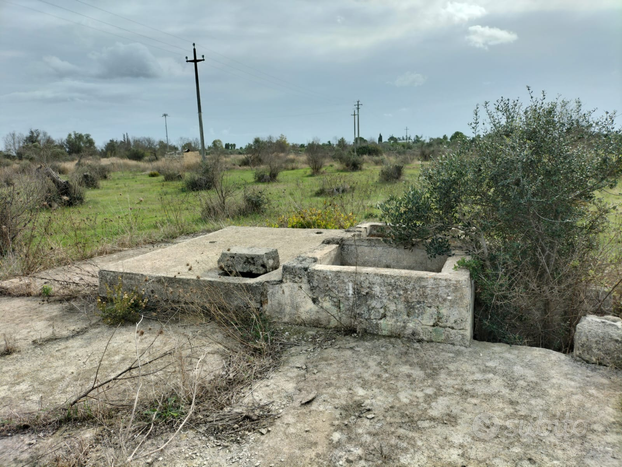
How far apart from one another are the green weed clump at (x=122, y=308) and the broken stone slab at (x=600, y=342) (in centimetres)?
379

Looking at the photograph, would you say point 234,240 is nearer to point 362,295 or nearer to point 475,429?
point 362,295

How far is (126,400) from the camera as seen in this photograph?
3.06 meters

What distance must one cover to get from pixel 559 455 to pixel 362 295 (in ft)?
6.19

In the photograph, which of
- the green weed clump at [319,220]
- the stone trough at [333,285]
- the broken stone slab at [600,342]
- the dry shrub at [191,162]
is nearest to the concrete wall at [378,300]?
the stone trough at [333,285]

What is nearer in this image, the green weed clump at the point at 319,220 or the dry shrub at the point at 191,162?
the green weed clump at the point at 319,220

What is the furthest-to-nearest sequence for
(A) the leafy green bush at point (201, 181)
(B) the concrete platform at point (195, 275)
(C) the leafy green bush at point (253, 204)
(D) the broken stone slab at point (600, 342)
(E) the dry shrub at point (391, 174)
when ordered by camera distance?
(E) the dry shrub at point (391, 174)
(A) the leafy green bush at point (201, 181)
(C) the leafy green bush at point (253, 204)
(B) the concrete platform at point (195, 275)
(D) the broken stone slab at point (600, 342)

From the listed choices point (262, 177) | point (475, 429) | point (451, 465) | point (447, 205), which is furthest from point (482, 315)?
point (262, 177)

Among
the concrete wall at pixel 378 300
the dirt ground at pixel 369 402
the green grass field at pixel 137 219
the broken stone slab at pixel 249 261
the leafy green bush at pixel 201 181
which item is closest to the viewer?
the dirt ground at pixel 369 402

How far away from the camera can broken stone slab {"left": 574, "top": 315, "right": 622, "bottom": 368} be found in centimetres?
333

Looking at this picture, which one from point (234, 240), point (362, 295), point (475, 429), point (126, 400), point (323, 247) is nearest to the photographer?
point (475, 429)

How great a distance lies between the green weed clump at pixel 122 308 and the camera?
447cm

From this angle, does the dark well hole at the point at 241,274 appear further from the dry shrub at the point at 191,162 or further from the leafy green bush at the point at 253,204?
the dry shrub at the point at 191,162

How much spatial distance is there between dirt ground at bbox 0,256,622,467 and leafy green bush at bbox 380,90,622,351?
0.52 meters

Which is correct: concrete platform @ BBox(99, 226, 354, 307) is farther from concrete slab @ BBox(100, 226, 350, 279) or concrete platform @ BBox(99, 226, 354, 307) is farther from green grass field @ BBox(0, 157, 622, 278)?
green grass field @ BBox(0, 157, 622, 278)
